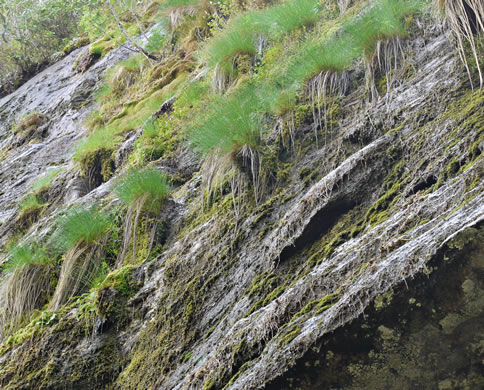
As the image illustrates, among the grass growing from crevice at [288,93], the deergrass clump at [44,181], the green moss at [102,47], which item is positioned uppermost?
the green moss at [102,47]

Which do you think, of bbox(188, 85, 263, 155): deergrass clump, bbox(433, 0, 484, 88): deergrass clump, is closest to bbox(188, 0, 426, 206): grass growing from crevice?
bbox(188, 85, 263, 155): deergrass clump

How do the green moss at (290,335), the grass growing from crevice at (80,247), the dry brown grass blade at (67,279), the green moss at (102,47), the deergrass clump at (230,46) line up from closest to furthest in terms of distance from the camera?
the green moss at (290,335), the dry brown grass blade at (67,279), the grass growing from crevice at (80,247), the deergrass clump at (230,46), the green moss at (102,47)

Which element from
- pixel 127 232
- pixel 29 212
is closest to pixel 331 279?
pixel 127 232

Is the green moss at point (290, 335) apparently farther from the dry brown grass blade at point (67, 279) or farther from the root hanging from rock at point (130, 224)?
the dry brown grass blade at point (67, 279)

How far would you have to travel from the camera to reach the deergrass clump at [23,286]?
4398mm

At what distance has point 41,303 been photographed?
14.8ft

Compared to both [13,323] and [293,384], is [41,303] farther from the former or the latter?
[293,384]

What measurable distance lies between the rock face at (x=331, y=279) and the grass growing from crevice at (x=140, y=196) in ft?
0.62

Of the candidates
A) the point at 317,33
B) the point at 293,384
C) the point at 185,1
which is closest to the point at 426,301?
the point at 293,384

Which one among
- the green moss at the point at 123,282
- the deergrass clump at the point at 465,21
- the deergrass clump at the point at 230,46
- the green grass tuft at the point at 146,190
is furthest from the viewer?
the deergrass clump at the point at 230,46

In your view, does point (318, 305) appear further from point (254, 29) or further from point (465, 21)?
point (254, 29)

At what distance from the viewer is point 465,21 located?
3186mm

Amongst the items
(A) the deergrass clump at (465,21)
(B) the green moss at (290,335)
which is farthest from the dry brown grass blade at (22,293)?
(A) the deergrass clump at (465,21)

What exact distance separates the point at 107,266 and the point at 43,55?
1091cm
